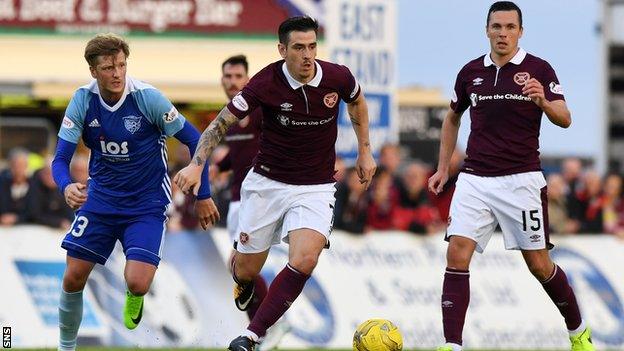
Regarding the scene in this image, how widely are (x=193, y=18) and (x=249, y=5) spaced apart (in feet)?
Result: 3.79

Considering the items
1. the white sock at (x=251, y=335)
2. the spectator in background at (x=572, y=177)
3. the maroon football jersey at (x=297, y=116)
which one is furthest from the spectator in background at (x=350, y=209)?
the white sock at (x=251, y=335)

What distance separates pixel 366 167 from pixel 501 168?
1069 millimetres

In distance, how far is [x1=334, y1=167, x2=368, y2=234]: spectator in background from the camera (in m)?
17.8

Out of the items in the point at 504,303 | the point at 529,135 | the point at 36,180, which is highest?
the point at 529,135

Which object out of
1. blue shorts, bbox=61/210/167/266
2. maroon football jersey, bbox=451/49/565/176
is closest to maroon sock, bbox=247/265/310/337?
blue shorts, bbox=61/210/167/266

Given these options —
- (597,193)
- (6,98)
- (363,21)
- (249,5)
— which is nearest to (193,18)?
(249,5)

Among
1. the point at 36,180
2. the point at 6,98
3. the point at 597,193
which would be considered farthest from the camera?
the point at 6,98

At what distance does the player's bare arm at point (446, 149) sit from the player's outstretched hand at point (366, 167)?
58 cm

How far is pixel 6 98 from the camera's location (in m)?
27.7

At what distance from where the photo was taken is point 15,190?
17.5 meters

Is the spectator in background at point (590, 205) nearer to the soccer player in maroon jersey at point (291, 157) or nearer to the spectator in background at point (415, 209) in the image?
the spectator in background at point (415, 209)

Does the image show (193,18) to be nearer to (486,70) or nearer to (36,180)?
(36,180)

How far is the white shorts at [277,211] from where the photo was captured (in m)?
11.4

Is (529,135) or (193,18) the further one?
(193,18)
